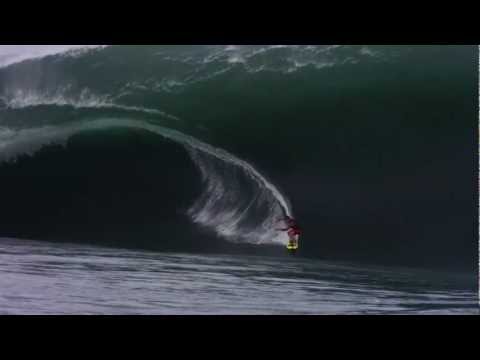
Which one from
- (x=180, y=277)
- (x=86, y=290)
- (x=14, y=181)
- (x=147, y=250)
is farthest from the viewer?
(x=14, y=181)

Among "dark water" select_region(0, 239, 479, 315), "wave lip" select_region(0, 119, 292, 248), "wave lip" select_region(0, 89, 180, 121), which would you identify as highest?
"wave lip" select_region(0, 89, 180, 121)

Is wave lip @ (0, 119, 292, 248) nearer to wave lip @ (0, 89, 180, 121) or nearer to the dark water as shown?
wave lip @ (0, 89, 180, 121)

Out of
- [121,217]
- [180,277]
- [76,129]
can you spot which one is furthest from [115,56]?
[180,277]

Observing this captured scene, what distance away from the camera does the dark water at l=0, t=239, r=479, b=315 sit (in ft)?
28.3

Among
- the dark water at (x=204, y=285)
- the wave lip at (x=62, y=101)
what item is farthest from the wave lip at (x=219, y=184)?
the dark water at (x=204, y=285)

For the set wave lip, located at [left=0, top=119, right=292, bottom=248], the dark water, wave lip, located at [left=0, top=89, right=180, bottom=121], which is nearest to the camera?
the dark water

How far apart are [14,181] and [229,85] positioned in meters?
4.28

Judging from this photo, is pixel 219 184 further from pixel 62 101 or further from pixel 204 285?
pixel 204 285

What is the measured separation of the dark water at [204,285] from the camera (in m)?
8.62

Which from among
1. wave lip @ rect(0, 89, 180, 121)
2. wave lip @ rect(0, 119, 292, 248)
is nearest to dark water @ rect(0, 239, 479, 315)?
wave lip @ rect(0, 119, 292, 248)

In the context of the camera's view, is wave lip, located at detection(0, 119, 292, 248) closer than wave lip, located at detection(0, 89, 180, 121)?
Yes

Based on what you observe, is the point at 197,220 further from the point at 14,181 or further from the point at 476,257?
the point at 476,257

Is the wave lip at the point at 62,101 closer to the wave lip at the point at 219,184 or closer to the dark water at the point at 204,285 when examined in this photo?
the wave lip at the point at 219,184

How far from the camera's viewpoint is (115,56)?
1342 centimetres
